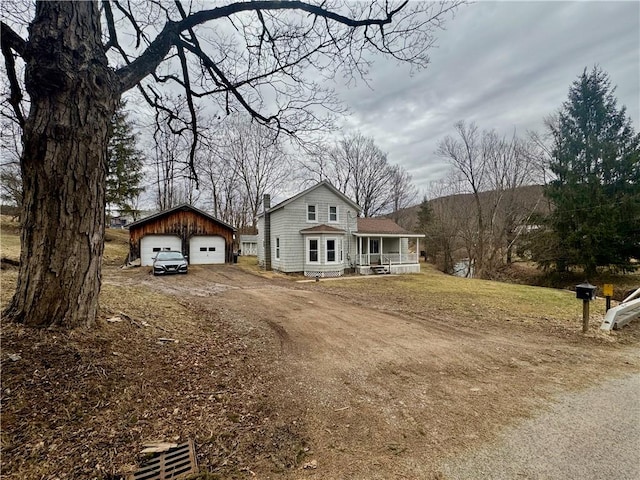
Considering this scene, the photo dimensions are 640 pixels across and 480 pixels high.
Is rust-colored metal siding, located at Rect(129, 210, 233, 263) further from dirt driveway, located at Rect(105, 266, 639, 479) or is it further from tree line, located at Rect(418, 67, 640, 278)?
tree line, located at Rect(418, 67, 640, 278)

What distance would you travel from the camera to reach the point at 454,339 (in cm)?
543

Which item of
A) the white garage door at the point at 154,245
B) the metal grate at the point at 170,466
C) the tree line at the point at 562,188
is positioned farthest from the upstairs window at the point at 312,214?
the metal grate at the point at 170,466

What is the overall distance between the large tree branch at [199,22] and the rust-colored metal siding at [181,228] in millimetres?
17274

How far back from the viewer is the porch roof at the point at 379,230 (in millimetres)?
19544

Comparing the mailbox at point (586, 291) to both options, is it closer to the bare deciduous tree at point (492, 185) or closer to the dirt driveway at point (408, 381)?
the dirt driveway at point (408, 381)

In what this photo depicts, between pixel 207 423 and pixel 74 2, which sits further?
pixel 74 2

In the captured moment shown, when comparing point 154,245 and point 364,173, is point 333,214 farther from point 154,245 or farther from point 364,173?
point 364,173

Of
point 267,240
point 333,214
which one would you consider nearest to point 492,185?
point 333,214

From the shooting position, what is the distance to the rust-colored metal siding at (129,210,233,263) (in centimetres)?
1895

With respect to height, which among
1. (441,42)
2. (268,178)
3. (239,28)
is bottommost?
(441,42)

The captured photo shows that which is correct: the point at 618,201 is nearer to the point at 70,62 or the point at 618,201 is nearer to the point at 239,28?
the point at 239,28

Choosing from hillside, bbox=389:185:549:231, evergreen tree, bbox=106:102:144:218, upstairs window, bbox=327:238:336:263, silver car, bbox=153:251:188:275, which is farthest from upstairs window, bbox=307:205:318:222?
hillside, bbox=389:185:549:231

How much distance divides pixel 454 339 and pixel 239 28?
278 inches

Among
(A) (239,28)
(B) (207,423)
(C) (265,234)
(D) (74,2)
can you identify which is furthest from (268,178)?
(B) (207,423)
